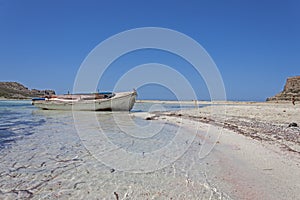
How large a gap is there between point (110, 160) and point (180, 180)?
2475 mm

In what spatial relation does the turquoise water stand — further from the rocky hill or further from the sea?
the rocky hill

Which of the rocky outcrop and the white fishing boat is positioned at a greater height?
the rocky outcrop

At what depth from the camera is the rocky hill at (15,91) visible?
9719cm

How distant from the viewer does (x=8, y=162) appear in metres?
6.04

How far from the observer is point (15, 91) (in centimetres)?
11075

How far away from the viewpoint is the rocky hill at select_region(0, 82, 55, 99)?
9719 cm

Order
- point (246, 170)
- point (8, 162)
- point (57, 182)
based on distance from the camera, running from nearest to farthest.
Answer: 1. point (57, 182)
2. point (246, 170)
3. point (8, 162)

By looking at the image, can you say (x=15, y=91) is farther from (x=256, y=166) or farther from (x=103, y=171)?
(x=256, y=166)

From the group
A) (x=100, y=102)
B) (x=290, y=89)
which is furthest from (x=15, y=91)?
(x=290, y=89)

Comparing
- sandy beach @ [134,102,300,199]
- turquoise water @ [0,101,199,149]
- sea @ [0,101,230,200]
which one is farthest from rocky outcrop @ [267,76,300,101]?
sea @ [0,101,230,200]

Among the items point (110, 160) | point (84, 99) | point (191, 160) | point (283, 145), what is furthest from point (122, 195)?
point (84, 99)

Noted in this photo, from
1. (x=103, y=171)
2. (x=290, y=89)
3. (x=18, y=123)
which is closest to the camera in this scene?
(x=103, y=171)

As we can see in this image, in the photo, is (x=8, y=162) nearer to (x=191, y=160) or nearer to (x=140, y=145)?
(x=140, y=145)

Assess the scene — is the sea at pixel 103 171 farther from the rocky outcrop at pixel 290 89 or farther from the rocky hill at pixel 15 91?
the rocky hill at pixel 15 91
